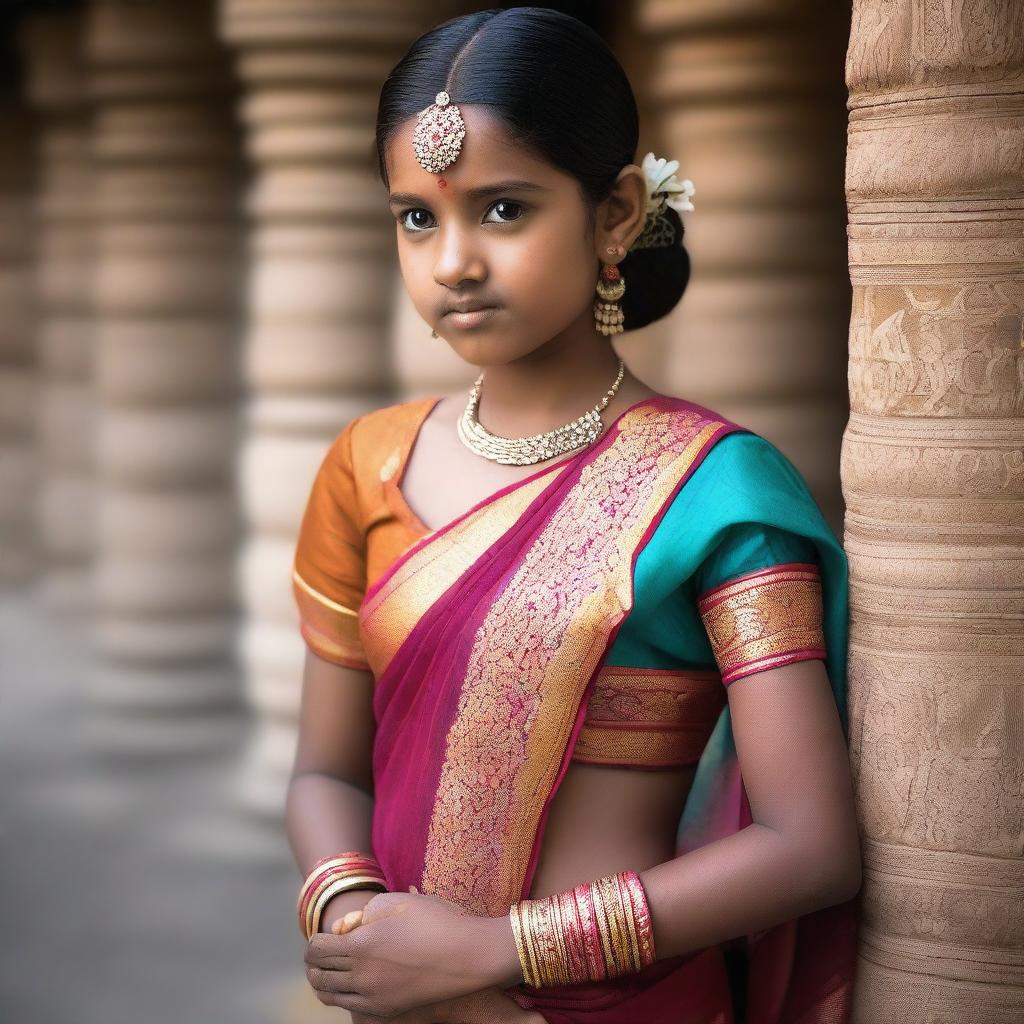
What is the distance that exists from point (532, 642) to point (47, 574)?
2.87 metres

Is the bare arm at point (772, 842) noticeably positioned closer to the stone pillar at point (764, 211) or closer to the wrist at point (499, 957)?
the wrist at point (499, 957)

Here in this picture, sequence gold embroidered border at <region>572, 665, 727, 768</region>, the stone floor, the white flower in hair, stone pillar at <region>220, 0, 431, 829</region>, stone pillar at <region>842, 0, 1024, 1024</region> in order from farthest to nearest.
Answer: the stone floor
stone pillar at <region>220, 0, 431, 829</region>
the white flower in hair
gold embroidered border at <region>572, 665, 727, 768</region>
stone pillar at <region>842, 0, 1024, 1024</region>

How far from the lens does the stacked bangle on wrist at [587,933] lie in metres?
1.24

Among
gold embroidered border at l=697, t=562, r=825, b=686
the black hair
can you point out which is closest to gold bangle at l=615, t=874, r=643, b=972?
gold embroidered border at l=697, t=562, r=825, b=686

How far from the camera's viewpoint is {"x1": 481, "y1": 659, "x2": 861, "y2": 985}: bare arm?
124 cm

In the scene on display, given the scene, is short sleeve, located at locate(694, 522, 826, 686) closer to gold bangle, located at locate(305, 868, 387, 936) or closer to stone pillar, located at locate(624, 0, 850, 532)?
gold bangle, located at locate(305, 868, 387, 936)

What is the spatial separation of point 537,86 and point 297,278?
1171mm

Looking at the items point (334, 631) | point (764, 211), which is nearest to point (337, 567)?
point (334, 631)

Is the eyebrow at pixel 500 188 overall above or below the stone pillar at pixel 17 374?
above

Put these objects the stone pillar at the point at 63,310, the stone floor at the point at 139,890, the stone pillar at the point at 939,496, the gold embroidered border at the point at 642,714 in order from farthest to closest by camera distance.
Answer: the stone pillar at the point at 63,310, the stone floor at the point at 139,890, the gold embroidered border at the point at 642,714, the stone pillar at the point at 939,496

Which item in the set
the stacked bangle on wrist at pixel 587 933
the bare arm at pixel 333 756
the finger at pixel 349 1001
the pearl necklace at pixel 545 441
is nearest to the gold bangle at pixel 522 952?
the stacked bangle on wrist at pixel 587 933

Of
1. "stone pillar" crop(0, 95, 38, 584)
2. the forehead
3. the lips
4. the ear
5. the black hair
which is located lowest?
"stone pillar" crop(0, 95, 38, 584)

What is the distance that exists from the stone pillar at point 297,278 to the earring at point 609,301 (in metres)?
1.00

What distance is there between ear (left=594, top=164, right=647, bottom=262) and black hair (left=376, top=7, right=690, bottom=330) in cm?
1
